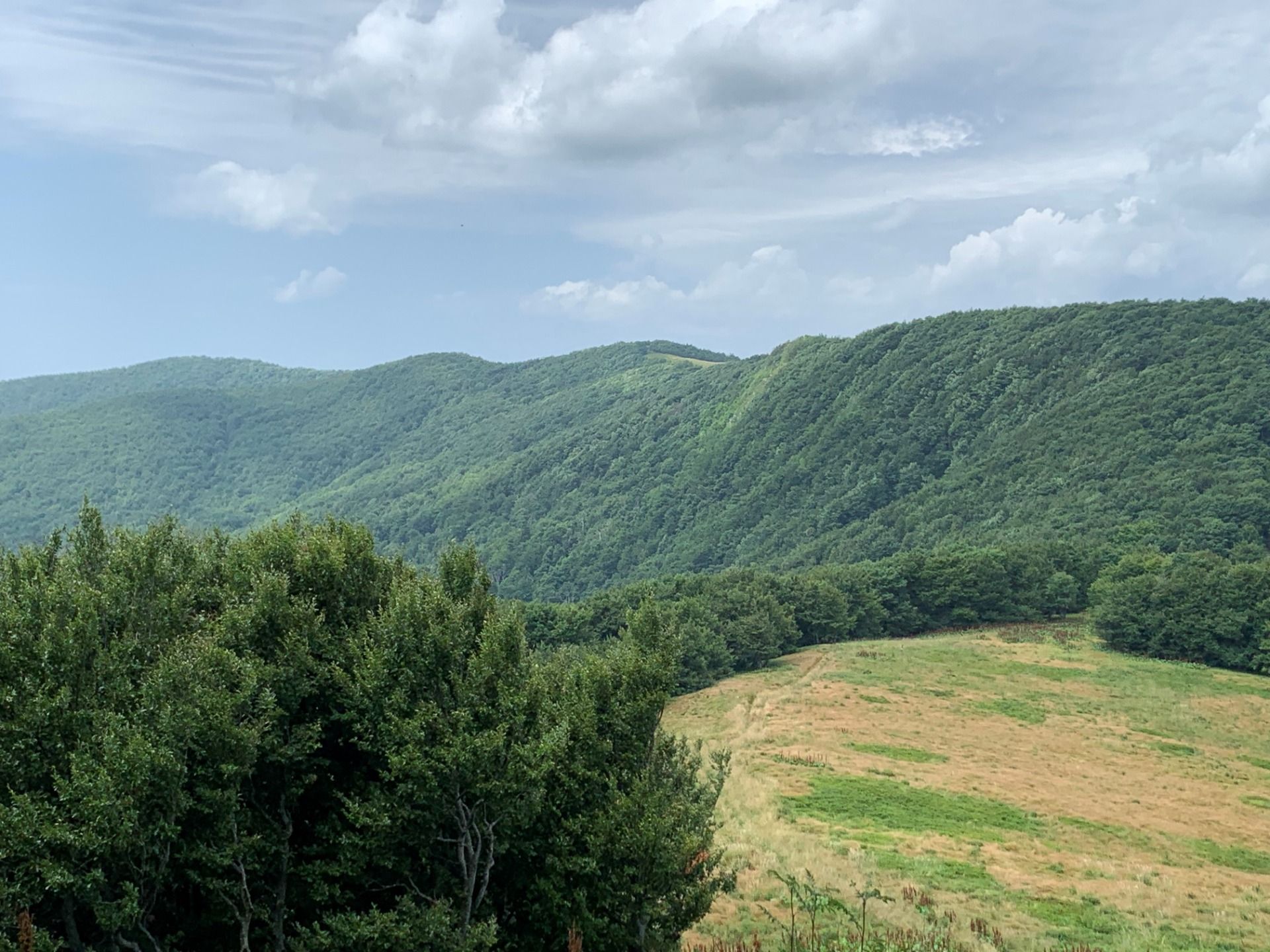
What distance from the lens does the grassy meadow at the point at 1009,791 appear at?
1130 inches

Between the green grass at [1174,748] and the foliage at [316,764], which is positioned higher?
the foliage at [316,764]

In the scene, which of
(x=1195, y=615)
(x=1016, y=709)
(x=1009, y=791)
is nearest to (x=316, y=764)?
(x=1009, y=791)

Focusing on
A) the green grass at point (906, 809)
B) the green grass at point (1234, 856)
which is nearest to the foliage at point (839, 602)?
the green grass at point (906, 809)

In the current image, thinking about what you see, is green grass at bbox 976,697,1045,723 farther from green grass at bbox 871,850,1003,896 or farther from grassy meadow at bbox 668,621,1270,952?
green grass at bbox 871,850,1003,896

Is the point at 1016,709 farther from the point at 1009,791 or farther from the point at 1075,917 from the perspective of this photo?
the point at 1075,917

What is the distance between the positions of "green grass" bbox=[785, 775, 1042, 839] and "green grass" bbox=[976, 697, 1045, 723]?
861 inches

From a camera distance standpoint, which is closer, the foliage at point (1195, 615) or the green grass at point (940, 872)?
the green grass at point (940, 872)

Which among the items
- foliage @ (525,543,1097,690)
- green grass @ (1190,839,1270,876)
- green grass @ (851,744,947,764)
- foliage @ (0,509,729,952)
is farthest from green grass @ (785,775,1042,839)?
foliage @ (525,543,1097,690)

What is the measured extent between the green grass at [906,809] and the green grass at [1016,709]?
861 inches

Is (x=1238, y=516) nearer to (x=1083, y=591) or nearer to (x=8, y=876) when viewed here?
(x=1083, y=591)

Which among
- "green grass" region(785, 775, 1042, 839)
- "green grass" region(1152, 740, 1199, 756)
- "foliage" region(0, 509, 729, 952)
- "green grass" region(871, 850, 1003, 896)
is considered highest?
"foliage" region(0, 509, 729, 952)

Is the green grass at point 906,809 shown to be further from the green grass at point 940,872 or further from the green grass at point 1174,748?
the green grass at point 1174,748

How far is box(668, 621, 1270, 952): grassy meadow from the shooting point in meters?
28.7

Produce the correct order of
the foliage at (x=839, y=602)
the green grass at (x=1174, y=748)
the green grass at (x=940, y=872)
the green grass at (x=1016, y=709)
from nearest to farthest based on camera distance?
the green grass at (x=940, y=872) → the green grass at (x=1174, y=748) → the green grass at (x=1016, y=709) → the foliage at (x=839, y=602)
